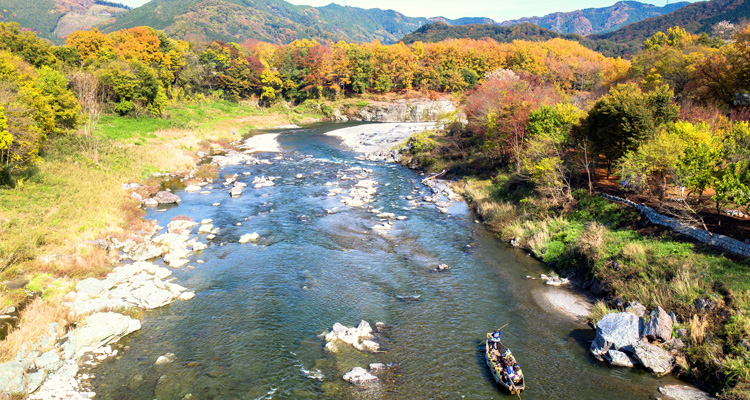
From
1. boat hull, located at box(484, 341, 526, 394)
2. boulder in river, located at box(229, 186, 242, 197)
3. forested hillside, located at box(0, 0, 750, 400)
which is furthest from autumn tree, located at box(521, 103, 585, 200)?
boulder in river, located at box(229, 186, 242, 197)

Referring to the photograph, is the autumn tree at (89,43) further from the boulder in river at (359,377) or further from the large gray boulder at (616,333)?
the large gray boulder at (616,333)

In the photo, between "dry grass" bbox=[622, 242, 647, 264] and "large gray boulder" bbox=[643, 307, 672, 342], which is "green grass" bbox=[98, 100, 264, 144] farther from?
"large gray boulder" bbox=[643, 307, 672, 342]

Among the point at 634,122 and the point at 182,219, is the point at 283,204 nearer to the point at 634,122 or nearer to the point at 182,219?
the point at 182,219

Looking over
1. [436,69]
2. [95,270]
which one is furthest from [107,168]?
[436,69]

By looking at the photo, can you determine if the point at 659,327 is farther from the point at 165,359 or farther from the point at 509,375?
the point at 165,359

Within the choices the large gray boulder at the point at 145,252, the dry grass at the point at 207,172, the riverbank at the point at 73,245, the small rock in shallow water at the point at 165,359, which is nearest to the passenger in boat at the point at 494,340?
the small rock in shallow water at the point at 165,359

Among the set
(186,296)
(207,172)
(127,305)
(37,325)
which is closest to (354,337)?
(186,296)
